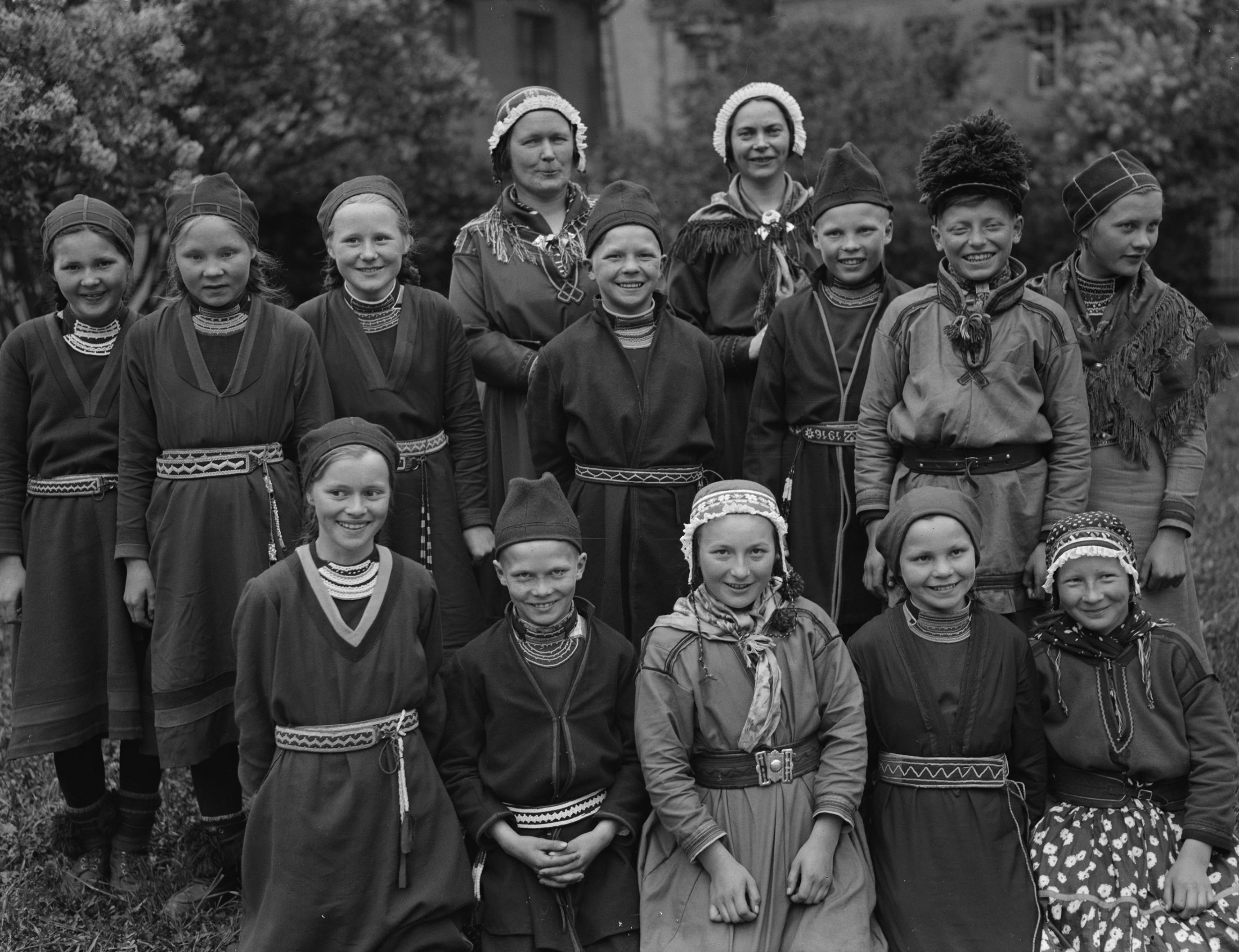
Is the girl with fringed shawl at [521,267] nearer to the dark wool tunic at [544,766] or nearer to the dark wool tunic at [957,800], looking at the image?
the dark wool tunic at [544,766]

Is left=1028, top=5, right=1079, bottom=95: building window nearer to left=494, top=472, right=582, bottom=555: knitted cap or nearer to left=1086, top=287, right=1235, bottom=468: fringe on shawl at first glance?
left=1086, top=287, right=1235, bottom=468: fringe on shawl

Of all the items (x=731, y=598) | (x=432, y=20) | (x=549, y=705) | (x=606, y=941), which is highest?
(x=432, y=20)

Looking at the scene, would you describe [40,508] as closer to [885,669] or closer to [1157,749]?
[885,669]

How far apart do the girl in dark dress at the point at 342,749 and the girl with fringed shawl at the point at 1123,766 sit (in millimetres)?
1610

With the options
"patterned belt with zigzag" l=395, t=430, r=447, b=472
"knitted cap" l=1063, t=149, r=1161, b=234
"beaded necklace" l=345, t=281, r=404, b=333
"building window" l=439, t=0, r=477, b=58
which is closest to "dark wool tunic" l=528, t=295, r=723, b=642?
"patterned belt with zigzag" l=395, t=430, r=447, b=472

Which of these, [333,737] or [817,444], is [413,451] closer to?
[333,737]

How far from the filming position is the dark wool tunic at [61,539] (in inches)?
152

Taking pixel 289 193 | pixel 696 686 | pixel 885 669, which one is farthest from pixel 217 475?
pixel 289 193

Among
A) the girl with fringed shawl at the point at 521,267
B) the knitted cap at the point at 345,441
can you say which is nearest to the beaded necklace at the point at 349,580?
the knitted cap at the point at 345,441

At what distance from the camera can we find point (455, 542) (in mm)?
4160

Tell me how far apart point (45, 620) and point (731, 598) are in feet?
6.67

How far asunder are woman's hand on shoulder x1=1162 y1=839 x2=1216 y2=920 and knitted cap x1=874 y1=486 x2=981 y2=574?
91 centimetres

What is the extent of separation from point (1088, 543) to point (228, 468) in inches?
93.9

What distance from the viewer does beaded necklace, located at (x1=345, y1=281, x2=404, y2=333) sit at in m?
4.07
